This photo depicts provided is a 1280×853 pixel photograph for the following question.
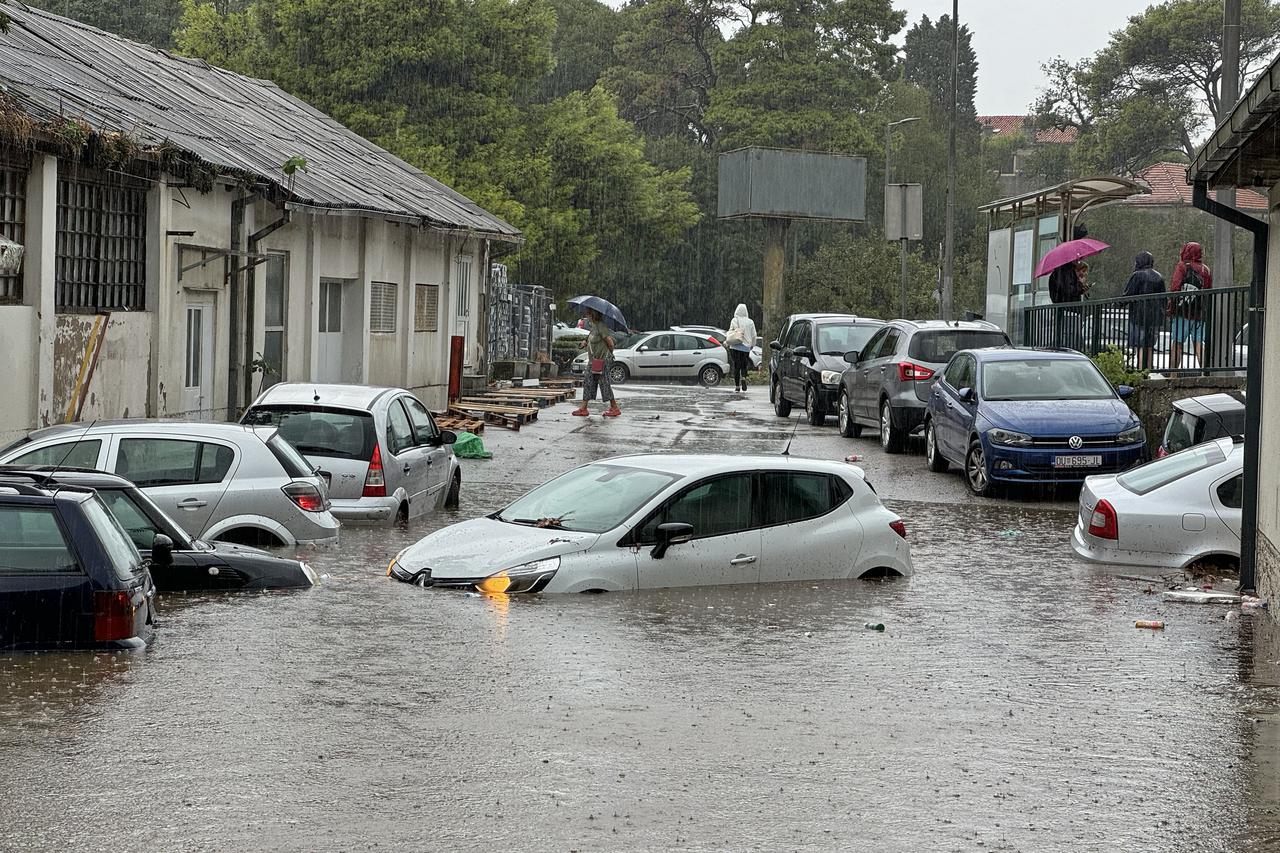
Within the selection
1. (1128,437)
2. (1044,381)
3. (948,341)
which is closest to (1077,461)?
(1128,437)

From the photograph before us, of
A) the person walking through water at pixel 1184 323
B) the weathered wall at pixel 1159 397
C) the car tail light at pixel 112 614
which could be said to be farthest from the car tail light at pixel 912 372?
the car tail light at pixel 112 614

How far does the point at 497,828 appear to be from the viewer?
21.1 ft

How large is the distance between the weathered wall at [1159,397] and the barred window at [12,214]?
1386 centimetres

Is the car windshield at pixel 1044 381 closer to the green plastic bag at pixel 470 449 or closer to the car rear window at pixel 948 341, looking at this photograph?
the car rear window at pixel 948 341

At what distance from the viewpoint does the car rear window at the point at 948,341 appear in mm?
24375

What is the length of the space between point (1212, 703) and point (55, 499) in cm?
641

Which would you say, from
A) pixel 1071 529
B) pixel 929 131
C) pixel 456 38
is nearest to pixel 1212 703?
pixel 1071 529

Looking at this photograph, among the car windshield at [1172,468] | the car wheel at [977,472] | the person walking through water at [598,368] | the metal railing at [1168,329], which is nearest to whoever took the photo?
the car windshield at [1172,468]

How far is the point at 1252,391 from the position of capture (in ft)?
42.0

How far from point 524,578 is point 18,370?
7.62 metres

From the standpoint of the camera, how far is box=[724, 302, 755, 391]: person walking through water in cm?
3888

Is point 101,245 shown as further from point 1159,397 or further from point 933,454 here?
point 1159,397

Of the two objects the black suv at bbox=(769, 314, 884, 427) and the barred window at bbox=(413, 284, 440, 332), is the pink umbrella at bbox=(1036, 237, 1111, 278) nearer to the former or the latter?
the black suv at bbox=(769, 314, 884, 427)

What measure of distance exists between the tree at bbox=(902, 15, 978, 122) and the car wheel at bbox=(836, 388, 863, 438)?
70.4 metres
